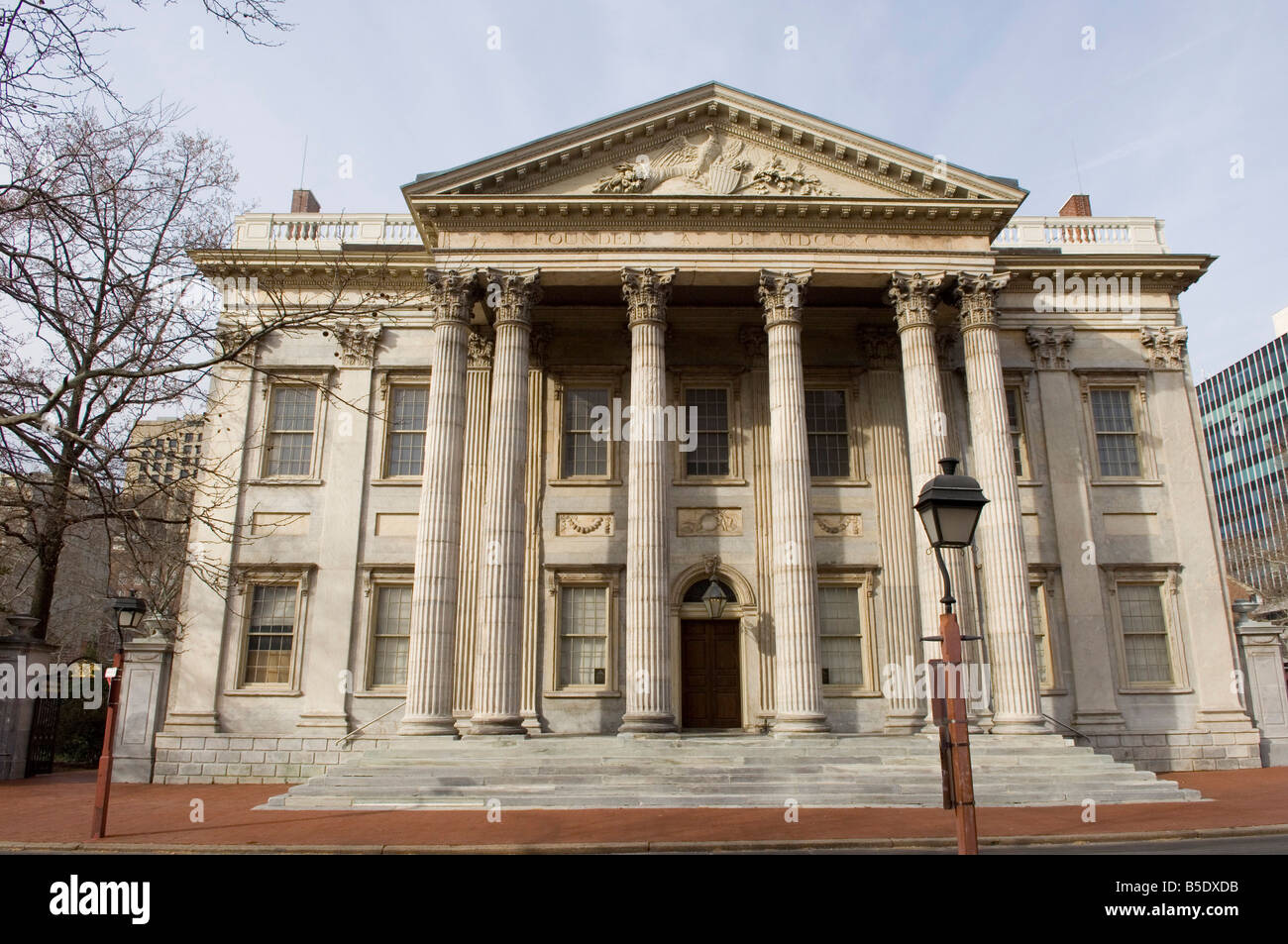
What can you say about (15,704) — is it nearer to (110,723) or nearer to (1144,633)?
(110,723)

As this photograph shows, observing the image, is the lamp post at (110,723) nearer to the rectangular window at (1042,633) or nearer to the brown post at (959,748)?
the brown post at (959,748)

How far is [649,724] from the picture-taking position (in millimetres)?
18312

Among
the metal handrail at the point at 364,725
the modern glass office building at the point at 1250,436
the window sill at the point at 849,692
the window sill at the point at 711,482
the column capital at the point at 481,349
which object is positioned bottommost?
the metal handrail at the point at 364,725

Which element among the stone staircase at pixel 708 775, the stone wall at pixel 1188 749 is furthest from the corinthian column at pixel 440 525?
the stone wall at pixel 1188 749

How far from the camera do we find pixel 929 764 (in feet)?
56.9

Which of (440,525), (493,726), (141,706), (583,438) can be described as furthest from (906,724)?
(141,706)

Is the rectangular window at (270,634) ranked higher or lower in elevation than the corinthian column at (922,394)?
lower

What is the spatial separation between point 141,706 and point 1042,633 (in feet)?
73.7

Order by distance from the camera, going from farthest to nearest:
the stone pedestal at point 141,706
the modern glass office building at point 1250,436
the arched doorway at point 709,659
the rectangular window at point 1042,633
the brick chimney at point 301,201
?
1. the modern glass office building at point 1250,436
2. the brick chimney at point 301,201
3. the rectangular window at point 1042,633
4. the arched doorway at point 709,659
5. the stone pedestal at point 141,706

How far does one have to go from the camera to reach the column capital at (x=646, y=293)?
2100 centimetres

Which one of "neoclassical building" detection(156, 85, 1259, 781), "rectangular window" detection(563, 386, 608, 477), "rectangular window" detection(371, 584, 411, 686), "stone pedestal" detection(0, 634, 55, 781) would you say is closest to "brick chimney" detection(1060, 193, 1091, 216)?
"neoclassical building" detection(156, 85, 1259, 781)

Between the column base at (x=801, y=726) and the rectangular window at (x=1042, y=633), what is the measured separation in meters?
7.63

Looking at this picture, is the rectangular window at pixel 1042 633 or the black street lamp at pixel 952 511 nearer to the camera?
the black street lamp at pixel 952 511
